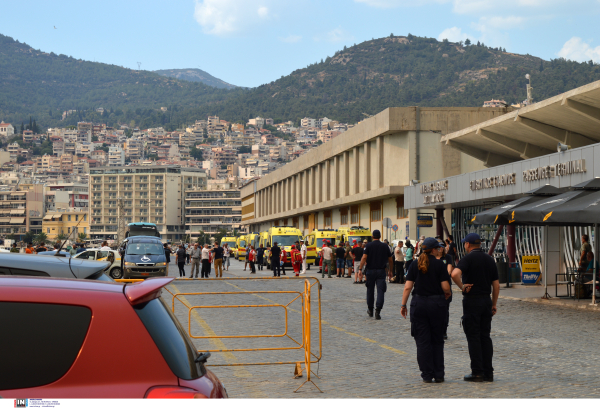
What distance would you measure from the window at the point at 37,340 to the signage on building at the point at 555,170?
2150 centimetres

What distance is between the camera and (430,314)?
27.6 feet

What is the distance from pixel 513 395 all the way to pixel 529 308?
443 inches

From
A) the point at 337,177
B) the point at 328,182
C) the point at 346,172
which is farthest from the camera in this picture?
the point at 328,182

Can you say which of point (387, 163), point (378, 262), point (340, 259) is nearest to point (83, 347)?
point (378, 262)

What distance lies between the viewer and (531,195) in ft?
71.4

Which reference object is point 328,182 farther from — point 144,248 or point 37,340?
point 37,340

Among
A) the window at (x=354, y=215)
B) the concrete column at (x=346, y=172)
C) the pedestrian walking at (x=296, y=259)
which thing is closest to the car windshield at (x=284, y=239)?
the pedestrian walking at (x=296, y=259)

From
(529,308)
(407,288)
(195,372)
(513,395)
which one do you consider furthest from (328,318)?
(195,372)

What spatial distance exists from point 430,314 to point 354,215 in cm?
5121

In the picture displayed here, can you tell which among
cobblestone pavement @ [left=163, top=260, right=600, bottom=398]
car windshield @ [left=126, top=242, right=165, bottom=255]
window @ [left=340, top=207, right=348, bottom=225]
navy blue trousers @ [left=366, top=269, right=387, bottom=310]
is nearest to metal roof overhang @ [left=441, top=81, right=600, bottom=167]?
cobblestone pavement @ [left=163, top=260, right=600, bottom=398]

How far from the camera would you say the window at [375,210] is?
5316 centimetres

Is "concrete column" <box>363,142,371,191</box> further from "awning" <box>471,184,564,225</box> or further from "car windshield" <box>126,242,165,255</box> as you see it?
"awning" <box>471,184,564,225</box>

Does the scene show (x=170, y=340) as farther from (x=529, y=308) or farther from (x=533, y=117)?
(x=533, y=117)
